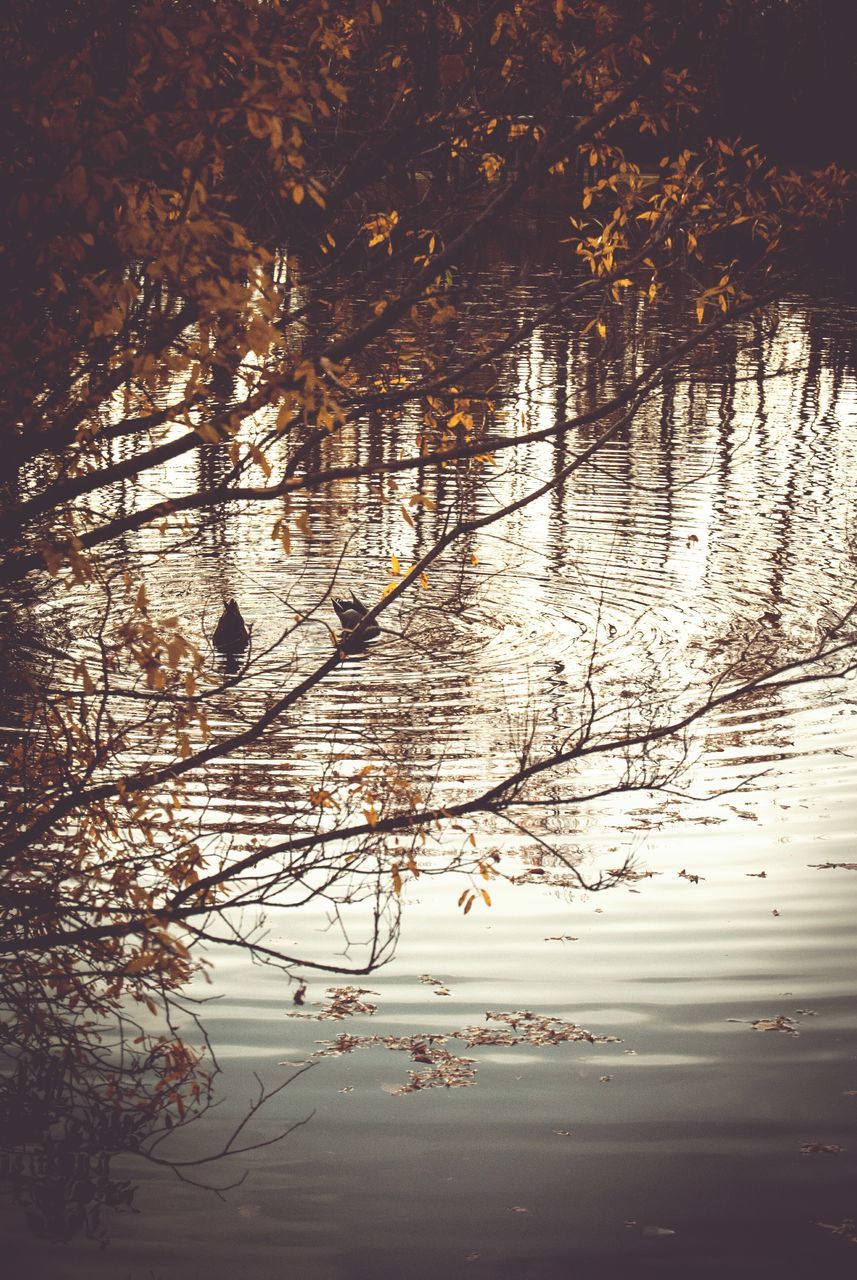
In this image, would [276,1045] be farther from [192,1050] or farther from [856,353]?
[856,353]

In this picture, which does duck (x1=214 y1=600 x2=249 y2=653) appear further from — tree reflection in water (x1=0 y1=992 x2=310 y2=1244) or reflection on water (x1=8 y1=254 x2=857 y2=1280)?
tree reflection in water (x1=0 y1=992 x2=310 y2=1244)

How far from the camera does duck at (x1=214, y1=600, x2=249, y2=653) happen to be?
12.3 metres

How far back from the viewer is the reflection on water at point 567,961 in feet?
18.8

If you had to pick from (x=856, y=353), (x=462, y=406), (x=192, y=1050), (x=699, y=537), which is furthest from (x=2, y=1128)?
(x=856, y=353)

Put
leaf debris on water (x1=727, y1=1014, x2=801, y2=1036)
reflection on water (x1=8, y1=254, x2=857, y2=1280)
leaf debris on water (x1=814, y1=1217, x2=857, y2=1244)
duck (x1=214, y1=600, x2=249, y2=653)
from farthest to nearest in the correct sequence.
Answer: duck (x1=214, y1=600, x2=249, y2=653) → leaf debris on water (x1=727, y1=1014, x2=801, y2=1036) → reflection on water (x1=8, y1=254, x2=857, y2=1280) → leaf debris on water (x1=814, y1=1217, x2=857, y2=1244)

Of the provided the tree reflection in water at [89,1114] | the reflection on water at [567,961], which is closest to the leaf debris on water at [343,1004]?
the reflection on water at [567,961]

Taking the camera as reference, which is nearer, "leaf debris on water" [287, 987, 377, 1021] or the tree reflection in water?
the tree reflection in water

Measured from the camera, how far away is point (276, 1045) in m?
6.98

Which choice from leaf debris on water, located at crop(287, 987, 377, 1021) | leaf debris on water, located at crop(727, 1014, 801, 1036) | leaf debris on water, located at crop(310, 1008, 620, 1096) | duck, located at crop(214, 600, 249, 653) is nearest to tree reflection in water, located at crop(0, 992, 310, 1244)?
leaf debris on water, located at crop(310, 1008, 620, 1096)

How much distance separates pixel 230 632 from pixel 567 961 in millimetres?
5418

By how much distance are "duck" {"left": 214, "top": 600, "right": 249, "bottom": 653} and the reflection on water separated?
1.31ft

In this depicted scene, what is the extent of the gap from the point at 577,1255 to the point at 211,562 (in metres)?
11.1

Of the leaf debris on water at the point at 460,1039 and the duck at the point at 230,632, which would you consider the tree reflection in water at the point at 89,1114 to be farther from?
the duck at the point at 230,632

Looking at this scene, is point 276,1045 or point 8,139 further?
point 276,1045
